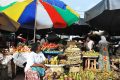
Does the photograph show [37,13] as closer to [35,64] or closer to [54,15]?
[54,15]

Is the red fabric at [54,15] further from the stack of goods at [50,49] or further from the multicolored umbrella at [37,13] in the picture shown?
the stack of goods at [50,49]

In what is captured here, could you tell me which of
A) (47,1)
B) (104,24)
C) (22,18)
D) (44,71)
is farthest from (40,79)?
(104,24)

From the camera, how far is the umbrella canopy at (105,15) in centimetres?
815

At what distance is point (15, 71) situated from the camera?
40.5 ft

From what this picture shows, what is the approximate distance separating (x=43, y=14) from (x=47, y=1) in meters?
0.64

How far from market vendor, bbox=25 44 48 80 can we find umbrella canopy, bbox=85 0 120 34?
2181mm

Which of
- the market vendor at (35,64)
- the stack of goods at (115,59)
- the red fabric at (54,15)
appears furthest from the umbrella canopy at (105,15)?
the market vendor at (35,64)

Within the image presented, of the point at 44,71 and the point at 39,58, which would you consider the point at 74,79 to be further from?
the point at 39,58

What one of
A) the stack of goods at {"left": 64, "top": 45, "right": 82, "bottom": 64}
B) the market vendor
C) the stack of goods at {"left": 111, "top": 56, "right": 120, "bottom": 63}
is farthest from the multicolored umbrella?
the stack of goods at {"left": 111, "top": 56, "right": 120, "bottom": 63}

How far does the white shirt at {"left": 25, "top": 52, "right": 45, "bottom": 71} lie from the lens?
9927 millimetres

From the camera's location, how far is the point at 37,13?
35.3 feet

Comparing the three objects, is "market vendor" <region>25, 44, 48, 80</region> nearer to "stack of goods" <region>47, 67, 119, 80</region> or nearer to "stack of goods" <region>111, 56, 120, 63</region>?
"stack of goods" <region>47, 67, 119, 80</region>

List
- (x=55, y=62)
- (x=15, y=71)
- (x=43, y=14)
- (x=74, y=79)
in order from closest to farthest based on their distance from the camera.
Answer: (x=74, y=79) < (x=55, y=62) < (x=43, y=14) < (x=15, y=71)

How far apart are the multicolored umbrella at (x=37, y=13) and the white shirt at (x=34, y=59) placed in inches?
47.8
